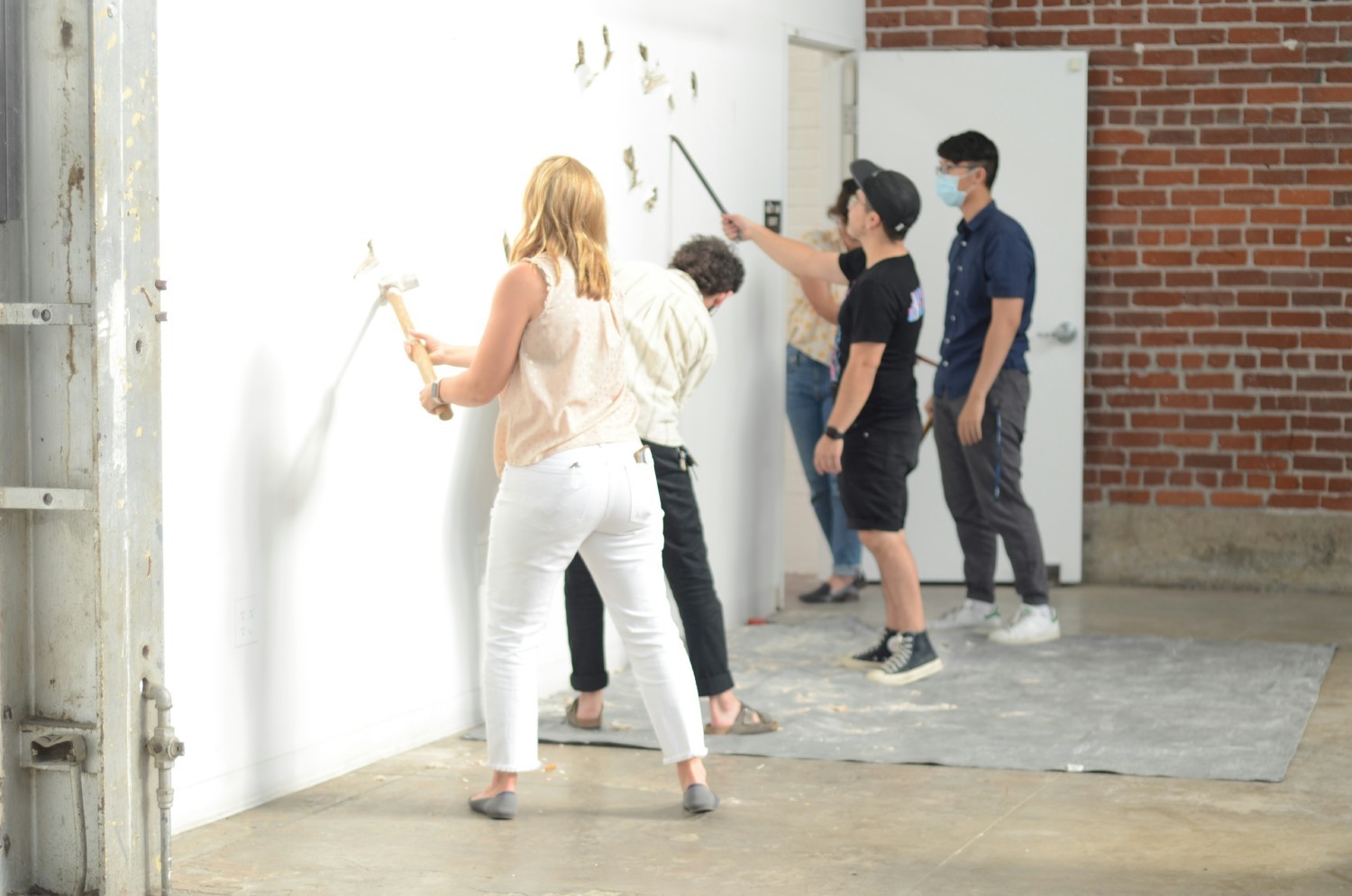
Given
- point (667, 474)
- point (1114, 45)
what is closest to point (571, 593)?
point (667, 474)

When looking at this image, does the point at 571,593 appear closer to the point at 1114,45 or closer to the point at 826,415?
the point at 826,415

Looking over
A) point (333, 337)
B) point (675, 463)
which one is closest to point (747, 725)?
point (675, 463)

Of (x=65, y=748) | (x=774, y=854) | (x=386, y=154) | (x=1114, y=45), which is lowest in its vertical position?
(x=774, y=854)

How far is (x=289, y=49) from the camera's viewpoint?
3.79 meters

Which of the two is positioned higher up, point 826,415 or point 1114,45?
point 1114,45

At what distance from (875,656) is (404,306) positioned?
78.3 inches

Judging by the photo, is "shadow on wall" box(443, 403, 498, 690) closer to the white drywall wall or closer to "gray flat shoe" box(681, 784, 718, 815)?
the white drywall wall

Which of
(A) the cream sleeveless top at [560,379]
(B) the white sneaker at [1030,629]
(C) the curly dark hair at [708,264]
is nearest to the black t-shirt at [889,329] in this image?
(C) the curly dark hair at [708,264]

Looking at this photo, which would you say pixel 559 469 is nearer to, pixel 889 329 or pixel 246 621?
pixel 246 621

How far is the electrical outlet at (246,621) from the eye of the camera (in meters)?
3.73

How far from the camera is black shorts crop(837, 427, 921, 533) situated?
5.13 metres

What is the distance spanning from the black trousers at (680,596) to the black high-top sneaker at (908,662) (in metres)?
0.79

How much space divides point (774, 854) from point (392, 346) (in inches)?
60.4

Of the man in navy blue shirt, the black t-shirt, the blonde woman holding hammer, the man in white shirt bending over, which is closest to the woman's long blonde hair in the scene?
the blonde woman holding hammer
